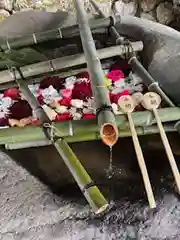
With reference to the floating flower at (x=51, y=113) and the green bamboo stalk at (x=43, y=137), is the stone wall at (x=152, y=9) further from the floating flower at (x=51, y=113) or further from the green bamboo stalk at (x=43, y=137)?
the green bamboo stalk at (x=43, y=137)

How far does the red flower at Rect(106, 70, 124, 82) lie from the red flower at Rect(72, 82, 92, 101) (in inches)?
6.7

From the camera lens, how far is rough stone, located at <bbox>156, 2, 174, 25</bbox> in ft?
12.5

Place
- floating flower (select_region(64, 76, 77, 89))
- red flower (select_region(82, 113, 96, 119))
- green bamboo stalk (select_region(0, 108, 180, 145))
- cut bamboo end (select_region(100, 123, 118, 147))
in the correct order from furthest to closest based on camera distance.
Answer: floating flower (select_region(64, 76, 77, 89)) < red flower (select_region(82, 113, 96, 119)) < green bamboo stalk (select_region(0, 108, 180, 145)) < cut bamboo end (select_region(100, 123, 118, 147))

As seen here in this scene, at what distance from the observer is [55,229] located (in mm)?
1709

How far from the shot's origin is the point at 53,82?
2.78 meters

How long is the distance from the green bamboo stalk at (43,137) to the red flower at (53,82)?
64 centimetres

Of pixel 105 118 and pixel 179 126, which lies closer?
pixel 105 118

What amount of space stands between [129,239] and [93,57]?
93 centimetres

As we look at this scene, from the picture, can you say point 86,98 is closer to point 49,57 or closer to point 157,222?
point 49,57

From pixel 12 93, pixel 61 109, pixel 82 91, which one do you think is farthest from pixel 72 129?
pixel 12 93

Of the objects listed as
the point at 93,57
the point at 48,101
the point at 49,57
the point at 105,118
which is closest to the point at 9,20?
the point at 49,57

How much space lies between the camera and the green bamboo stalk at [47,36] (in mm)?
2891

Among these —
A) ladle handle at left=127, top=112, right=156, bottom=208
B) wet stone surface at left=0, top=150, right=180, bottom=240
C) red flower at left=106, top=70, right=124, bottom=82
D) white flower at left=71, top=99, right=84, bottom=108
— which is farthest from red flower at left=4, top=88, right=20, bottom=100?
ladle handle at left=127, top=112, right=156, bottom=208

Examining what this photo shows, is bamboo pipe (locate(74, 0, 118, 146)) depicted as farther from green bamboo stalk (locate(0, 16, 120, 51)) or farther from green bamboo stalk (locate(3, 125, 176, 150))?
green bamboo stalk (locate(0, 16, 120, 51))
